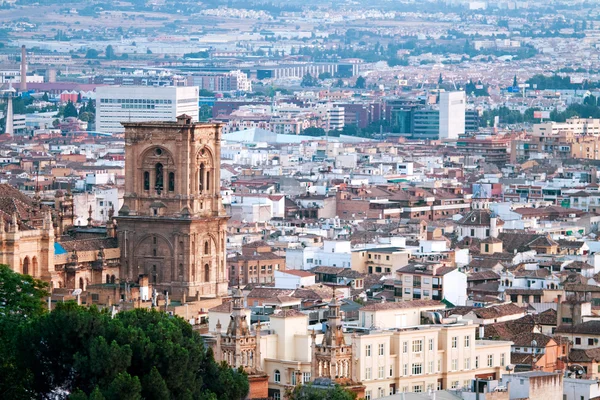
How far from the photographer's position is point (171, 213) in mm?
Result: 83875

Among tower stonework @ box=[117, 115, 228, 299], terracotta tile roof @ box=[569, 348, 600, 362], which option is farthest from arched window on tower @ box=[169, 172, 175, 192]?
terracotta tile roof @ box=[569, 348, 600, 362]

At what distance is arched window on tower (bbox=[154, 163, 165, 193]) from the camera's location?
8444 centimetres

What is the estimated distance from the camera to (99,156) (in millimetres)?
178250

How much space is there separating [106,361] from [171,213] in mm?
31295

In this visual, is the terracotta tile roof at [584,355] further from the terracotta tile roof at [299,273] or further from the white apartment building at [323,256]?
the white apartment building at [323,256]

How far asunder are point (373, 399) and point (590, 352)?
37.2 ft

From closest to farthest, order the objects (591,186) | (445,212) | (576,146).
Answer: (445,212), (591,186), (576,146)

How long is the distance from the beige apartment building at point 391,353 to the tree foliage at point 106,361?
2.82m

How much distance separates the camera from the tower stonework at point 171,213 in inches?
3282

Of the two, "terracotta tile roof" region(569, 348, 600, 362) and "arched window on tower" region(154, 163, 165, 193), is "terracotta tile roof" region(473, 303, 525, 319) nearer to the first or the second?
"terracotta tile roof" region(569, 348, 600, 362)

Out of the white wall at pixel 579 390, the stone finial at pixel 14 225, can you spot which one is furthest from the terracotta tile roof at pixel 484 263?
the white wall at pixel 579 390

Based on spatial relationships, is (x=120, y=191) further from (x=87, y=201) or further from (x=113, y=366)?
(x=113, y=366)

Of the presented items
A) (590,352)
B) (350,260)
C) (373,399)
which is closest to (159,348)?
(373,399)

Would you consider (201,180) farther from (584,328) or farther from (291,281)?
(584,328)
